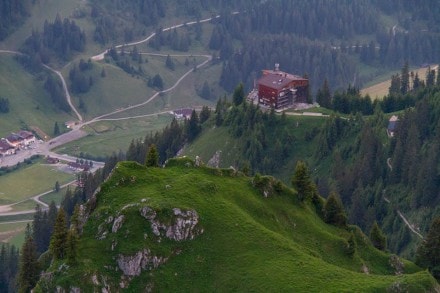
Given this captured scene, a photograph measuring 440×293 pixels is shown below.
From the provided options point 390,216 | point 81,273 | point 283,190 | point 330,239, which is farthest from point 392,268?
point 390,216

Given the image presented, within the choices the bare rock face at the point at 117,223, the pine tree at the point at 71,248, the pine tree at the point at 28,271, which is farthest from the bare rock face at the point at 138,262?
the pine tree at the point at 28,271

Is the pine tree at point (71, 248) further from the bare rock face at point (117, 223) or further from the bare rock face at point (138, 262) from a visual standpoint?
the bare rock face at point (138, 262)

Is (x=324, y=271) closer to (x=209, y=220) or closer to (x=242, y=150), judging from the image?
(x=209, y=220)

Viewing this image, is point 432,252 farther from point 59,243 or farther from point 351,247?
point 59,243

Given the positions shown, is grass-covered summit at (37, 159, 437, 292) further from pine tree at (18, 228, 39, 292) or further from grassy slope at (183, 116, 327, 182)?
grassy slope at (183, 116, 327, 182)

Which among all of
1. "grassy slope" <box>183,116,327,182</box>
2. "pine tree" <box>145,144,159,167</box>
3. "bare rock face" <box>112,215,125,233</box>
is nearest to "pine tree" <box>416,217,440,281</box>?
"pine tree" <box>145,144,159,167</box>
